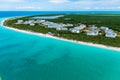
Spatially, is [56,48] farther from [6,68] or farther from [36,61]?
[6,68]

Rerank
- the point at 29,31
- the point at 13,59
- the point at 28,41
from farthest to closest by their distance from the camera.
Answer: the point at 29,31 → the point at 28,41 → the point at 13,59

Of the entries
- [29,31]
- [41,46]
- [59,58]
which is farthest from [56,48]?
[29,31]

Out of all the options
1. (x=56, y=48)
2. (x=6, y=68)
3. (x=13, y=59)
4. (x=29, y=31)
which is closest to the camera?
(x=6, y=68)

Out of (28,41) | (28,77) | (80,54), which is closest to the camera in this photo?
(28,77)

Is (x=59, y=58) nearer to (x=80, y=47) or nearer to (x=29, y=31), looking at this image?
(x=80, y=47)

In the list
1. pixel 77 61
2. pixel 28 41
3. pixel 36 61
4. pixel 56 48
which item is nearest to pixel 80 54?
pixel 77 61

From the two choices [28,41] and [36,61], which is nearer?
[36,61]
